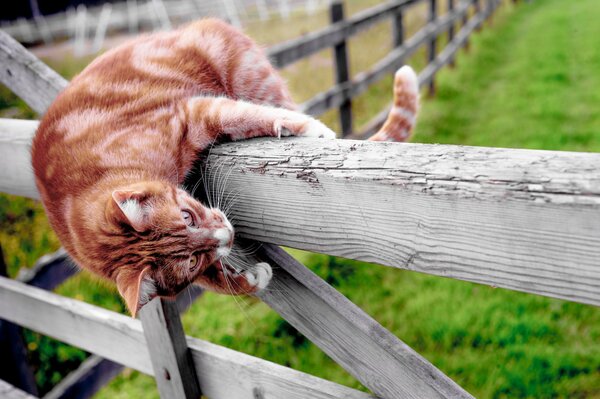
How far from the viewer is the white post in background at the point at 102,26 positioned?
13.4 metres

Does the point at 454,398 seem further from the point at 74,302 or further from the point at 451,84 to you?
the point at 451,84

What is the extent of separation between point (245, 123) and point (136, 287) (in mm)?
503

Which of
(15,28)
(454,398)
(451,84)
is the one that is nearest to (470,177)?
(454,398)

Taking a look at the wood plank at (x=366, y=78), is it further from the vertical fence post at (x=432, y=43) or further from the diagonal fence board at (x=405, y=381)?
the diagonal fence board at (x=405, y=381)

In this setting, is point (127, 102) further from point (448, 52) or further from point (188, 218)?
point (448, 52)

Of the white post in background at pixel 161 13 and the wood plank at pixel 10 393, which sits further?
the white post in background at pixel 161 13

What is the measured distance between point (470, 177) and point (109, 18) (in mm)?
16543

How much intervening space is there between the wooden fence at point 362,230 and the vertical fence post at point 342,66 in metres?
3.54

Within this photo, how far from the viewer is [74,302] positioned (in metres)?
2.10

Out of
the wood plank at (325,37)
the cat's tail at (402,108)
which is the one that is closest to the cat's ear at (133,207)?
the cat's tail at (402,108)

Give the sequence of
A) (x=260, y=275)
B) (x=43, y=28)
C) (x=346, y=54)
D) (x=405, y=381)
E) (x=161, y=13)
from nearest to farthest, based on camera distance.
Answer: (x=405, y=381) < (x=260, y=275) < (x=346, y=54) < (x=43, y=28) < (x=161, y=13)

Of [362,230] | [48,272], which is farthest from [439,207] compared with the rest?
[48,272]

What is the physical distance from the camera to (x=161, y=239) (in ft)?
4.83

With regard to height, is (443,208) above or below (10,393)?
above
